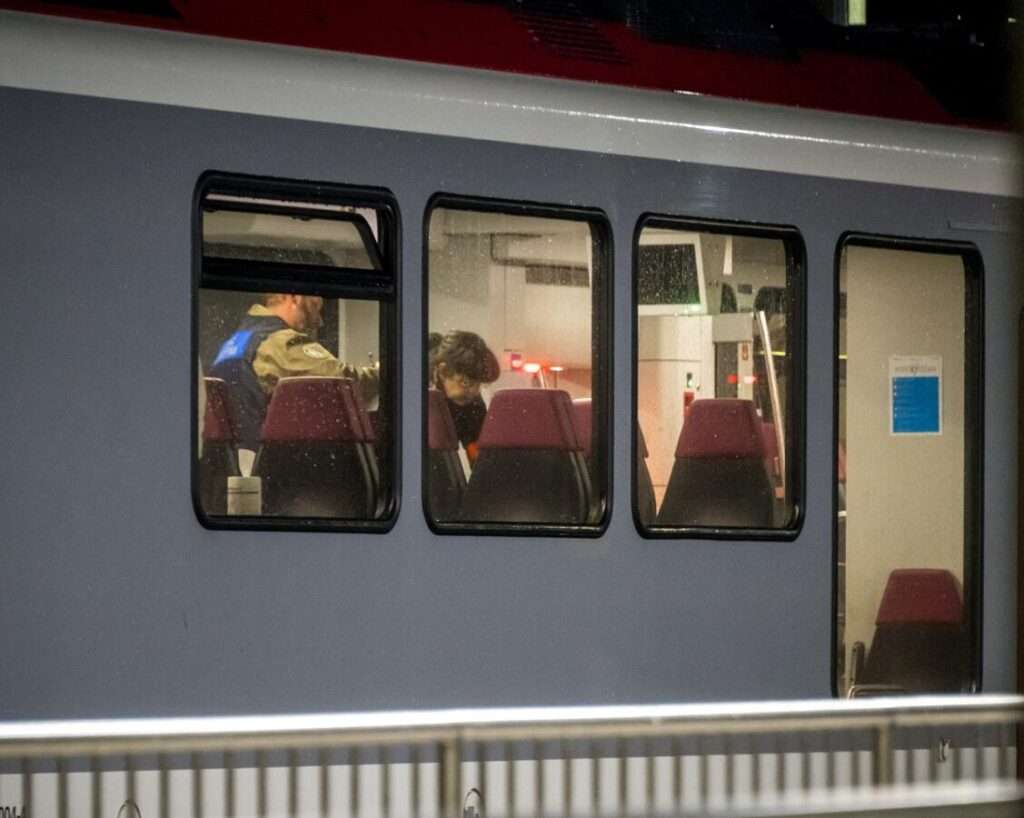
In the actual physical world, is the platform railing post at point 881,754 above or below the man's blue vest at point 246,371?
below

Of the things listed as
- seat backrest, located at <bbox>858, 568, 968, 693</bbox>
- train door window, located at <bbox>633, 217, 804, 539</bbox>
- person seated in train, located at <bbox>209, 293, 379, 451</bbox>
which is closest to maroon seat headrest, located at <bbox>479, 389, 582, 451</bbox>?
train door window, located at <bbox>633, 217, 804, 539</bbox>

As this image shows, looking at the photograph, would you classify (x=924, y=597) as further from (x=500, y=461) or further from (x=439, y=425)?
(x=439, y=425)

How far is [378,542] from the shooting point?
23.1 feet

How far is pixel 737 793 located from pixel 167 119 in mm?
2988

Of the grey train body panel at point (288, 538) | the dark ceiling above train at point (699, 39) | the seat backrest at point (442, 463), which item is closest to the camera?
→ the grey train body panel at point (288, 538)

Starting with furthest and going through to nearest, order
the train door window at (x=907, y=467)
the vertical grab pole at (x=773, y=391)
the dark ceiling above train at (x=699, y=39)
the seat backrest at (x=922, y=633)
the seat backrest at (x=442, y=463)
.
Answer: the seat backrest at (x=922, y=633)
the train door window at (x=907, y=467)
the vertical grab pole at (x=773, y=391)
the seat backrest at (x=442, y=463)
the dark ceiling above train at (x=699, y=39)

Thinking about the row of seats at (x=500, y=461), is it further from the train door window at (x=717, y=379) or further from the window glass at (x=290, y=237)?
the window glass at (x=290, y=237)

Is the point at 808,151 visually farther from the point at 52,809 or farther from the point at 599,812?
the point at 52,809

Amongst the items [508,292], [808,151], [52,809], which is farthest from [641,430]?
[52,809]

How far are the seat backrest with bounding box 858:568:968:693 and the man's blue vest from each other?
277 cm

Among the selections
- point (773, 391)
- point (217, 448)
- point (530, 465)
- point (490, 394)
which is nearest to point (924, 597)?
point (773, 391)

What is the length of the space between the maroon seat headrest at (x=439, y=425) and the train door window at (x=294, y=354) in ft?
0.55

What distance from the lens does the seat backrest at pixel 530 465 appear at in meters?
7.36


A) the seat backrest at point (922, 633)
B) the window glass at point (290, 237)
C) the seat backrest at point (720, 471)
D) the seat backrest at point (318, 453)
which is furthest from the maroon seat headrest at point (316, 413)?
the seat backrest at point (922, 633)
